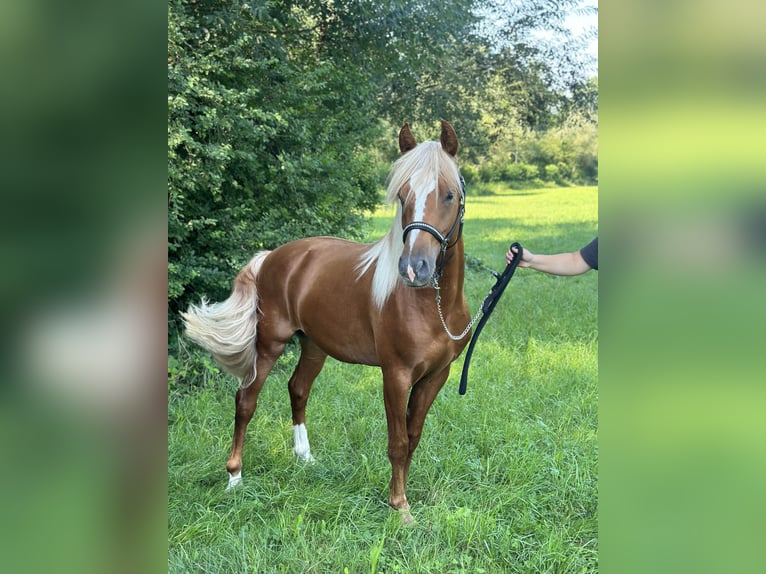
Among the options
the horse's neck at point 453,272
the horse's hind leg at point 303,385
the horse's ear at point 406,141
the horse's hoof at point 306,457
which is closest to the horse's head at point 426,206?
the horse's neck at point 453,272

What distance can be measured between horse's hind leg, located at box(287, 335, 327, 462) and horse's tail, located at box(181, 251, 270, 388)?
0.97 feet

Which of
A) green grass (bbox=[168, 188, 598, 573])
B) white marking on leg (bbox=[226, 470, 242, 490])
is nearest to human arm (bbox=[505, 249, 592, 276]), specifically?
green grass (bbox=[168, 188, 598, 573])

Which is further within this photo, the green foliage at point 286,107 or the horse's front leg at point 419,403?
the green foliage at point 286,107

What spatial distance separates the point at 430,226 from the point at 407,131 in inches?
24.0

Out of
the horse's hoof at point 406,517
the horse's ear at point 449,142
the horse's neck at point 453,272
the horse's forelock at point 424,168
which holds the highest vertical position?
the horse's ear at point 449,142

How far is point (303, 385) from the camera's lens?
3.49m

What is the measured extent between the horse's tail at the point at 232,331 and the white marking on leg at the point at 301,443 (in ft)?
1.42

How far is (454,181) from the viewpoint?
2340mm

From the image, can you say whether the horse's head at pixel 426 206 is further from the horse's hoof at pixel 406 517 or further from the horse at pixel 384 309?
the horse's hoof at pixel 406 517

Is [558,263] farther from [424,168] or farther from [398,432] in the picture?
[398,432]

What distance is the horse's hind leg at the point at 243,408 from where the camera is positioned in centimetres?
307

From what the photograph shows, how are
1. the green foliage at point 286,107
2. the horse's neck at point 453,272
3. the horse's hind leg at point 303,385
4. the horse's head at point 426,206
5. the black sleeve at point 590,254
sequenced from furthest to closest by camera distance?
the green foliage at point 286,107 → the horse's hind leg at point 303,385 → the horse's neck at point 453,272 → the black sleeve at point 590,254 → the horse's head at point 426,206

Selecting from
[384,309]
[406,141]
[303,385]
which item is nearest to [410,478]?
[303,385]

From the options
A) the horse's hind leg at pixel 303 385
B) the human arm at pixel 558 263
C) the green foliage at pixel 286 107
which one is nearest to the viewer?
the human arm at pixel 558 263
